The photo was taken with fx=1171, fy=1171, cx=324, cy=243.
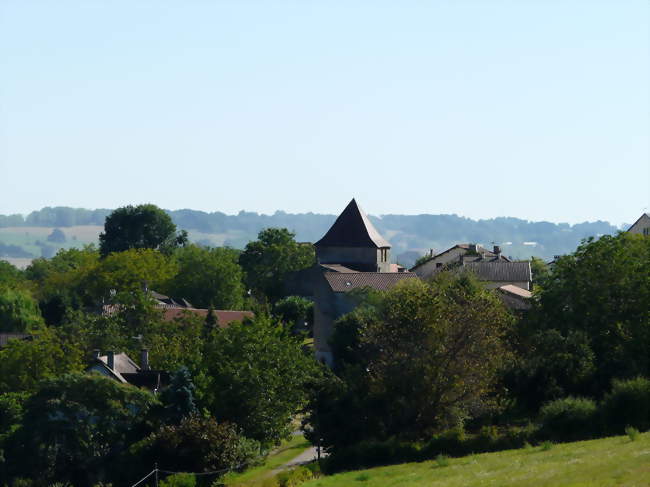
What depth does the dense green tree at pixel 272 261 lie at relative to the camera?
116m

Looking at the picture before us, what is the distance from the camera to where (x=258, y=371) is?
52.9 metres

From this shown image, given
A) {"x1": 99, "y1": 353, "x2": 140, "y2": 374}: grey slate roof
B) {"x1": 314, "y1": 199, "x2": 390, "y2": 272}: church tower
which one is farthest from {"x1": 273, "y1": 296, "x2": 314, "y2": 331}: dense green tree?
{"x1": 99, "y1": 353, "x2": 140, "y2": 374}: grey slate roof

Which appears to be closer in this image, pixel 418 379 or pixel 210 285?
pixel 418 379

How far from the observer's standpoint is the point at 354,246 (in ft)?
333

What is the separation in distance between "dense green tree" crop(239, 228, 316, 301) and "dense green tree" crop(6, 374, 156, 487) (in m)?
62.3

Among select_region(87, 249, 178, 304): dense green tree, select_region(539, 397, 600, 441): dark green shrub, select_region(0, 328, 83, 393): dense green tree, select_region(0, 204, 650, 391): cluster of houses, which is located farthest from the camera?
select_region(87, 249, 178, 304): dense green tree

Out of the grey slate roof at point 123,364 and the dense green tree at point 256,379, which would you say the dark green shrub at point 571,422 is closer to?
the dense green tree at point 256,379

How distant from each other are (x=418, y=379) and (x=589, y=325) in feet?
34.2

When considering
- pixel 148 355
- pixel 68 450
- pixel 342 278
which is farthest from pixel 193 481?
pixel 342 278

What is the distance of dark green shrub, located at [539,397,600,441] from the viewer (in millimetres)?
40094

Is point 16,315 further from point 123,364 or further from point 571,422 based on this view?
point 571,422

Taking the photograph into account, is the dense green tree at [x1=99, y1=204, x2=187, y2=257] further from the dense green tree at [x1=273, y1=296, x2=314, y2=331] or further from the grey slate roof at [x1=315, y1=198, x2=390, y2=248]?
the dense green tree at [x1=273, y1=296, x2=314, y2=331]

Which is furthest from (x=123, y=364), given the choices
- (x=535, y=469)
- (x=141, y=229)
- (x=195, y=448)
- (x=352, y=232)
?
(x=141, y=229)

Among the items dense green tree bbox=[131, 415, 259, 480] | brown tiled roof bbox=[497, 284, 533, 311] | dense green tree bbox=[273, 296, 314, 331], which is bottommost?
dense green tree bbox=[131, 415, 259, 480]
